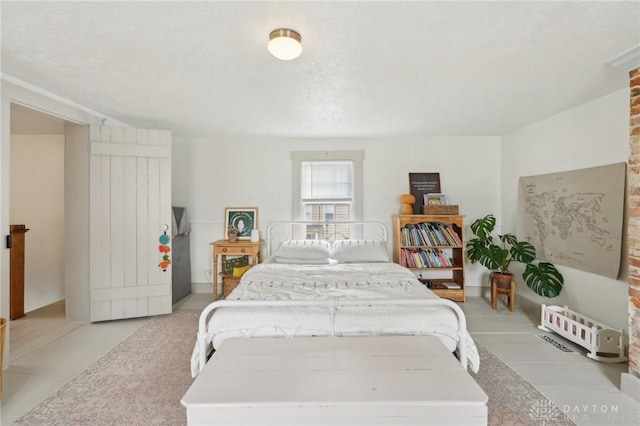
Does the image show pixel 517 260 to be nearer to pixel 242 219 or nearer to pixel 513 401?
pixel 513 401

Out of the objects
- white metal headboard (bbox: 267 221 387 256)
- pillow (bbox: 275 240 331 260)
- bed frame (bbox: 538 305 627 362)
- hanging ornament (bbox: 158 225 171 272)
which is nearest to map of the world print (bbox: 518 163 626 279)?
bed frame (bbox: 538 305 627 362)

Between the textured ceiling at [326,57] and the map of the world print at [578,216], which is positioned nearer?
the textured ceiling at [326,57]

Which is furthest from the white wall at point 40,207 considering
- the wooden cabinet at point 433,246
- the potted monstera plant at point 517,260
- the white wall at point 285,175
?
the potted monstera plant at point 517,260

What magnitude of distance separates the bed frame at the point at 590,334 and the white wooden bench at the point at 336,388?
6.14ft

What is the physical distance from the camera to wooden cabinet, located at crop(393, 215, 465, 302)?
3980 mm

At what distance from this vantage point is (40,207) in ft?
13.1

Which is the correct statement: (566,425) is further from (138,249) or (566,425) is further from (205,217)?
(205,217)

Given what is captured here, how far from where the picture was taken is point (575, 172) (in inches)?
118

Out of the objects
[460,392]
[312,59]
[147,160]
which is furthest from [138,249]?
[460,392]

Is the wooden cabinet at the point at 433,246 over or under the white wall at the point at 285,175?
under

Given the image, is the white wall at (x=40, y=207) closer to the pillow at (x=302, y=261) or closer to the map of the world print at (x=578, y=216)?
the pillow at (x=302, y=261)

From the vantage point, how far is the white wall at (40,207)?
3908 mm

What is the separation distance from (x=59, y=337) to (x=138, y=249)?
1082 mm

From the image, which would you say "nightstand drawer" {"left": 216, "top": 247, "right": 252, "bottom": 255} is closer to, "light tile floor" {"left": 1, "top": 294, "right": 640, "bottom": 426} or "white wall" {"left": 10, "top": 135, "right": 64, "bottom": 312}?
"light tile floor" {"left": 1, "top": 294, "right": 640, "bottom": 426}
